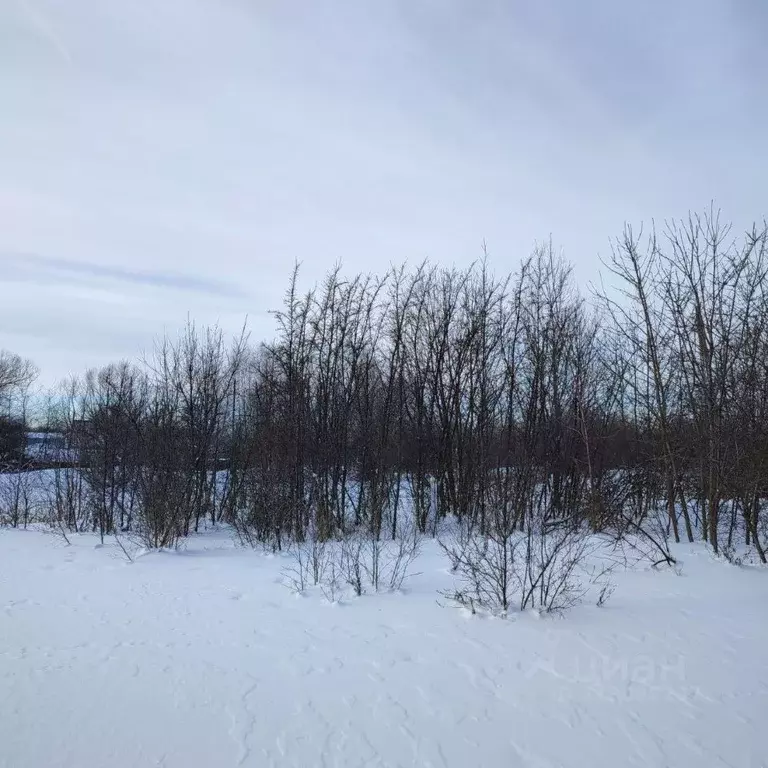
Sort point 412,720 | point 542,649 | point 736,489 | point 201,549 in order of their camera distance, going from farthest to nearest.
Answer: point 201,549
point 736,489
point 542,649
point 412,720

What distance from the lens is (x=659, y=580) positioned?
743 cm

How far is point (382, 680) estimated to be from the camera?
4730 mm

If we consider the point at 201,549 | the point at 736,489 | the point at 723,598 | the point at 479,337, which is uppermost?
the point at 479,337

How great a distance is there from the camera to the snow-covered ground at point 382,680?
3.68 m

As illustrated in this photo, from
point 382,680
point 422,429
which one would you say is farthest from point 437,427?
point 382,680

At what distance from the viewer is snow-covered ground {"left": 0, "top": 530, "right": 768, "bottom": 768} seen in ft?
12.1

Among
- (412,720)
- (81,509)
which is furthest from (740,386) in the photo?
(81,509)

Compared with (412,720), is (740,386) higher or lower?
higher

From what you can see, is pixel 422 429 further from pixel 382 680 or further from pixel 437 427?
pixel 382 680

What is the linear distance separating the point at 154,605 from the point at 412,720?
14.4ft

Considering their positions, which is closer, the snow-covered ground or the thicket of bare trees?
the snow-covered ground

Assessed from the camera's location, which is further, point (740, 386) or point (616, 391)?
point (616, 391)

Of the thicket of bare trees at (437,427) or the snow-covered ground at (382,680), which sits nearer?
the snow-covered ground at (382,680)

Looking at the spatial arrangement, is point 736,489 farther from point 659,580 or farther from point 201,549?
point 201,549
